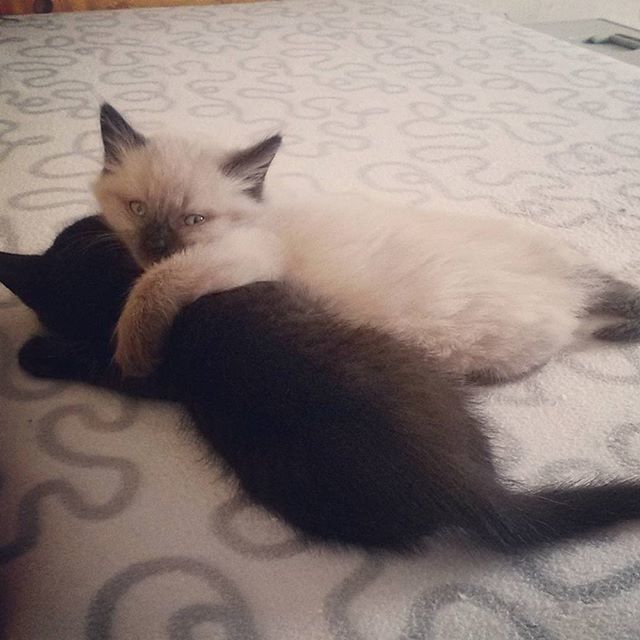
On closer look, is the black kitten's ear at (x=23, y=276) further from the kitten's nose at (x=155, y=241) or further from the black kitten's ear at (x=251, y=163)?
the black kitten's ear at (x=251, y=163)

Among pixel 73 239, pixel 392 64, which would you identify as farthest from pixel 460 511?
pixel 392 64

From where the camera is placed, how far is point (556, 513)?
2.07 ft

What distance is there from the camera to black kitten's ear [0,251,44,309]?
2.69ft

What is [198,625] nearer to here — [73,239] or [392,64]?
[73,239]

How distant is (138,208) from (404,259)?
0.40 metres

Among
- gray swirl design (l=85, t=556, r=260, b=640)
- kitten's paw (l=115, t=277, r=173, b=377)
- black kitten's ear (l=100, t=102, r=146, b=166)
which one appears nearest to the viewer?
gray swirl design (l=85, t=556, r=260, b=640)

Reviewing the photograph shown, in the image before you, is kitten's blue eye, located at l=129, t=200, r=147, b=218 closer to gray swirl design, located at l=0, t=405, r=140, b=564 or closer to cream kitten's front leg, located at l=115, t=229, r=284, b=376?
cream kitten's front leg, located at l=115, t=229, r=284, b=376

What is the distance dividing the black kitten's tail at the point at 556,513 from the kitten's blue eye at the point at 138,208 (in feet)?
2.05

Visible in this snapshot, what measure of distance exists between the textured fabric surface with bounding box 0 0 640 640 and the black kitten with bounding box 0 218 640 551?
0.04 m

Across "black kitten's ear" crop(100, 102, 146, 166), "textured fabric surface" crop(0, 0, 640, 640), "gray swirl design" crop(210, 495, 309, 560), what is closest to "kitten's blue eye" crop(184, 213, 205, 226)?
"black kitten's ear" crop(100, 102, 146, 166)

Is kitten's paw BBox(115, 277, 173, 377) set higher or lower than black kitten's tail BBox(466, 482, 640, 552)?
higher

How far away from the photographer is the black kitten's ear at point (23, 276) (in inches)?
32.3

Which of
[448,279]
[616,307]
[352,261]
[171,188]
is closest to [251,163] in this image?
[171,188]

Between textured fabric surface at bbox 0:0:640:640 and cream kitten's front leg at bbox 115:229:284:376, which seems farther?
cream kitten's front leg at bbox 115:229:284:376
